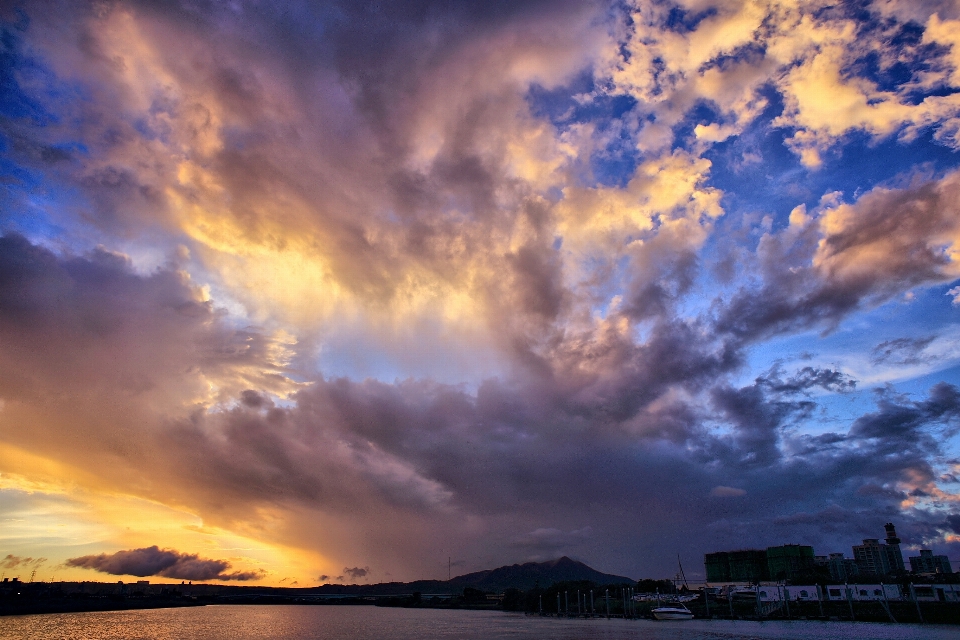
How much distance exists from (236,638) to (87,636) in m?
39.4

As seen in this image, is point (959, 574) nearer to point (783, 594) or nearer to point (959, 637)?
point (783, 594)

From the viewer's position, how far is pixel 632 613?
199m

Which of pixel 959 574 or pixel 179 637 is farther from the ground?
pixel 959 574

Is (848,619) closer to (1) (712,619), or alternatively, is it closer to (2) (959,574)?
(1) (712,619)

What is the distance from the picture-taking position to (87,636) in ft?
423

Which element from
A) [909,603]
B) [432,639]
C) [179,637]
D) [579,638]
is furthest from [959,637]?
[179,637]

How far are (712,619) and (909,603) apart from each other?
5557cm

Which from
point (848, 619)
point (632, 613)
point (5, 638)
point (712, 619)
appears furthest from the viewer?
point (632, 613)

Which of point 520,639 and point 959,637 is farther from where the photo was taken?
point 520,639

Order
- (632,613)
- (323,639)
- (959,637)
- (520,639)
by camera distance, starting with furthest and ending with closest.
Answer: (632,613) < (323,639) < (520,639) < (959,637)

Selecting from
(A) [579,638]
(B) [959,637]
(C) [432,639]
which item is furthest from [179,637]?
(B) [959,637]

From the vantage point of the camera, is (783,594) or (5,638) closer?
(5,638)

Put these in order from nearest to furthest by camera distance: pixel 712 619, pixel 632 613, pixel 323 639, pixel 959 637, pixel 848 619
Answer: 1. pixel 959 637
2. pixel 323 639
3. pixel 848 619
4. pixel 712 619
5. pixel 632 613

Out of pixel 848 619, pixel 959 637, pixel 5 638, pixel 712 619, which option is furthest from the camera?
pixel 712 619
